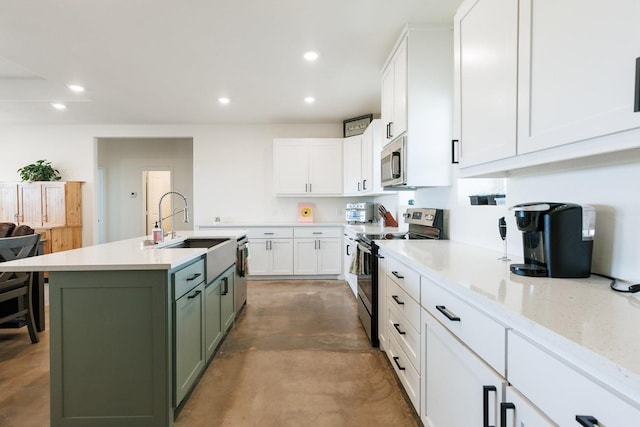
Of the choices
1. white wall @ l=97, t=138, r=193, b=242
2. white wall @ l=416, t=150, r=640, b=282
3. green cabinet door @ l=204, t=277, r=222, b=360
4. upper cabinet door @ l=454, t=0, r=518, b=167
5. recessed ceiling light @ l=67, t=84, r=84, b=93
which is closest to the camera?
white wall @ l=416, t=150, r=640, b=282

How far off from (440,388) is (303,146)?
14.6ft

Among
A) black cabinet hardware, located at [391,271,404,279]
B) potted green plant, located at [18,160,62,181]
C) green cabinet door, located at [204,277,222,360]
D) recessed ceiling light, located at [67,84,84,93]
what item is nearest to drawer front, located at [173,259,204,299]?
green cabinet door, located at [204,277,222,360]

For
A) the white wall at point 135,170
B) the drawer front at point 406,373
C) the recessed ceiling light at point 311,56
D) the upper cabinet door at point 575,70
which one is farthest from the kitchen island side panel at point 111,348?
the white wall at point 135,170

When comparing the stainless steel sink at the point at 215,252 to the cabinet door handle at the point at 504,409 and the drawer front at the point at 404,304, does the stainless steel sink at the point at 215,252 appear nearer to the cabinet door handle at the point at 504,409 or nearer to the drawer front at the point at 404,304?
the drawer front at the point at 404,304

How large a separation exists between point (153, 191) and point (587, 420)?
812cm

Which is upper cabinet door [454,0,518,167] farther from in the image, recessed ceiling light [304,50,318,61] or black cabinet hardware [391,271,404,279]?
recessed ceiling light [304,50,318,61]

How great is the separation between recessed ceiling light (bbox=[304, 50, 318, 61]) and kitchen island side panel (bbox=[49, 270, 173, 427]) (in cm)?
236

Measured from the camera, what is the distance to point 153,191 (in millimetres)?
7473

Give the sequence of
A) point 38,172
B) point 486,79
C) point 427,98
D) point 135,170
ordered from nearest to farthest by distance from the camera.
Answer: point 486,79 < point 427,98 < point 38,172 < point 135,170

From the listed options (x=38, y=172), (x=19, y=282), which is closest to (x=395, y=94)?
(x=19, y=282)

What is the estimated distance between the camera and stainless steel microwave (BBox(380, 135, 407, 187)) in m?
2.59

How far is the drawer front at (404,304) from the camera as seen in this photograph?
1.72 metres

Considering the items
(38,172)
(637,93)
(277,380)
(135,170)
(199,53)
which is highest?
(199,53)

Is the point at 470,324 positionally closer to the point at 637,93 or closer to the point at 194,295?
the point at 637,93
